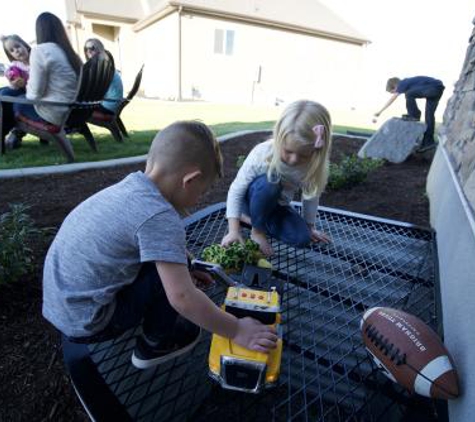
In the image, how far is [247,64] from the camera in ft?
59.3

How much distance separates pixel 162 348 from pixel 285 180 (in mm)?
1346

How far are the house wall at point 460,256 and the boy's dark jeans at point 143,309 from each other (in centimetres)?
105

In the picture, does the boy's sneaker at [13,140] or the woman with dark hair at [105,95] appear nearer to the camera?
the boy's sneaker at [13,140]

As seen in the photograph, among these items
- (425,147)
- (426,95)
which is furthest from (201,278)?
(426,95)

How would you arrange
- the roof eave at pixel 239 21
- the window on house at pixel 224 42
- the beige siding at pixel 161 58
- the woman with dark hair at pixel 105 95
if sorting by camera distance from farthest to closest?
the window on house at pixel 224 42
the beige siding at pixel 161 58
the roof eave at pixel 239 21
the woman with dark hair at pixel 105 95

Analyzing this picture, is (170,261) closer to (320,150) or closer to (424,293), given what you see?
(320,150)

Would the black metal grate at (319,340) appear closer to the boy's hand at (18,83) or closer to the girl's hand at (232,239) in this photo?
the girl's hand at (232,239)

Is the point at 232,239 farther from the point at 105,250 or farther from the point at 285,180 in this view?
the point at 105,250

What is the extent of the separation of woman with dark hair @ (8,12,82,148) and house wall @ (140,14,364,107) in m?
13.2

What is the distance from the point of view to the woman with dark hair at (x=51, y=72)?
13.8 feet

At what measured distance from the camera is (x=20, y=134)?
16.5 feet

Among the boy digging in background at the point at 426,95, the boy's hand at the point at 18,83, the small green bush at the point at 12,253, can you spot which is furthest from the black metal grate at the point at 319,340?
the boy digging in background at the point at 426,95

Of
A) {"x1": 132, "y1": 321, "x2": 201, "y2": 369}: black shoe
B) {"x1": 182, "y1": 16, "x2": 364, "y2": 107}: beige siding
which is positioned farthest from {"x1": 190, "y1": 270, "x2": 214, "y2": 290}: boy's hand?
{"x1": 182, "y1": 16, "x2": 364, "y2": 107}: beige siding

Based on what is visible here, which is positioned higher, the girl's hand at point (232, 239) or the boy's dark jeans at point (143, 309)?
the boy's dark jeans at point (143, 309)
